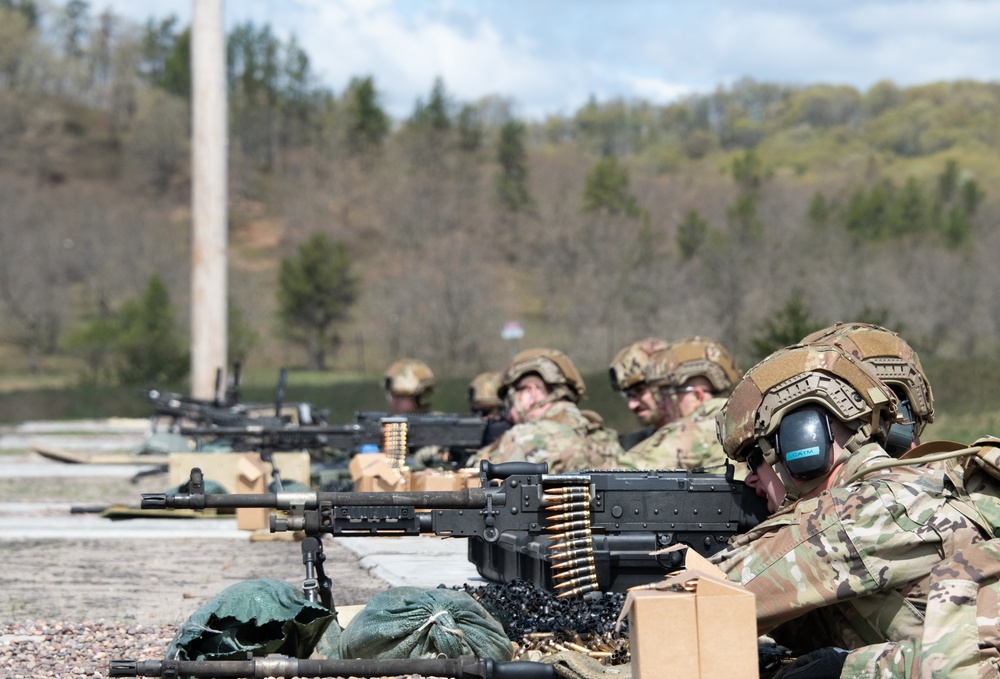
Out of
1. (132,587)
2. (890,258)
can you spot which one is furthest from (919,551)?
(890,258)

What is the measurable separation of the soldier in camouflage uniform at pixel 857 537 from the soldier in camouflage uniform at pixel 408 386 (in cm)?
1023

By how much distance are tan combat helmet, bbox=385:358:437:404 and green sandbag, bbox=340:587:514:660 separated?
9219 mm

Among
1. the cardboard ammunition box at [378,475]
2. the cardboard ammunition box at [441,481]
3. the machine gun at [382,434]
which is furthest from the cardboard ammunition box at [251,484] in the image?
the cardboard ammunition box at [441,481]

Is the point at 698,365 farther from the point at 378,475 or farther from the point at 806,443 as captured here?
the point at 806,443

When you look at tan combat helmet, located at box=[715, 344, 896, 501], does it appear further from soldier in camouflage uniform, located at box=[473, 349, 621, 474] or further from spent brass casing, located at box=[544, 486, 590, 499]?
soldier in camouflage uniform, located at box=[473, 349, 621, 474]

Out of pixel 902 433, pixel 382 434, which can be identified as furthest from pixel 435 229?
pixel 902 433

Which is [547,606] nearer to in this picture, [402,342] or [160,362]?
[160,362]

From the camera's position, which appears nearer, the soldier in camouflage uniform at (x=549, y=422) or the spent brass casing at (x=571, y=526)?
the spent brass casing at (x=571, y=526)

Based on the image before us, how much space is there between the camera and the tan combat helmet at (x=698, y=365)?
361 inches

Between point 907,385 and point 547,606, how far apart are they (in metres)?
2.03

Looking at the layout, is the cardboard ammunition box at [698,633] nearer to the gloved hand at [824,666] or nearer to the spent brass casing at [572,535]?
the gloved hand at [824,666]

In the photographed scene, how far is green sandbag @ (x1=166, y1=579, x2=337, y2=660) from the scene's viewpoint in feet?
17.1

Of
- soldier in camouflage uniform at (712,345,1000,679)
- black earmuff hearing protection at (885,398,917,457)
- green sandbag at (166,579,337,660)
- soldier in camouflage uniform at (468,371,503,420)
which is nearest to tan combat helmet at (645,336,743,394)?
black earmuff hearing protection at (885,398,917,457)

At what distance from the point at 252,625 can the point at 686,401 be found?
4613 millimetres
